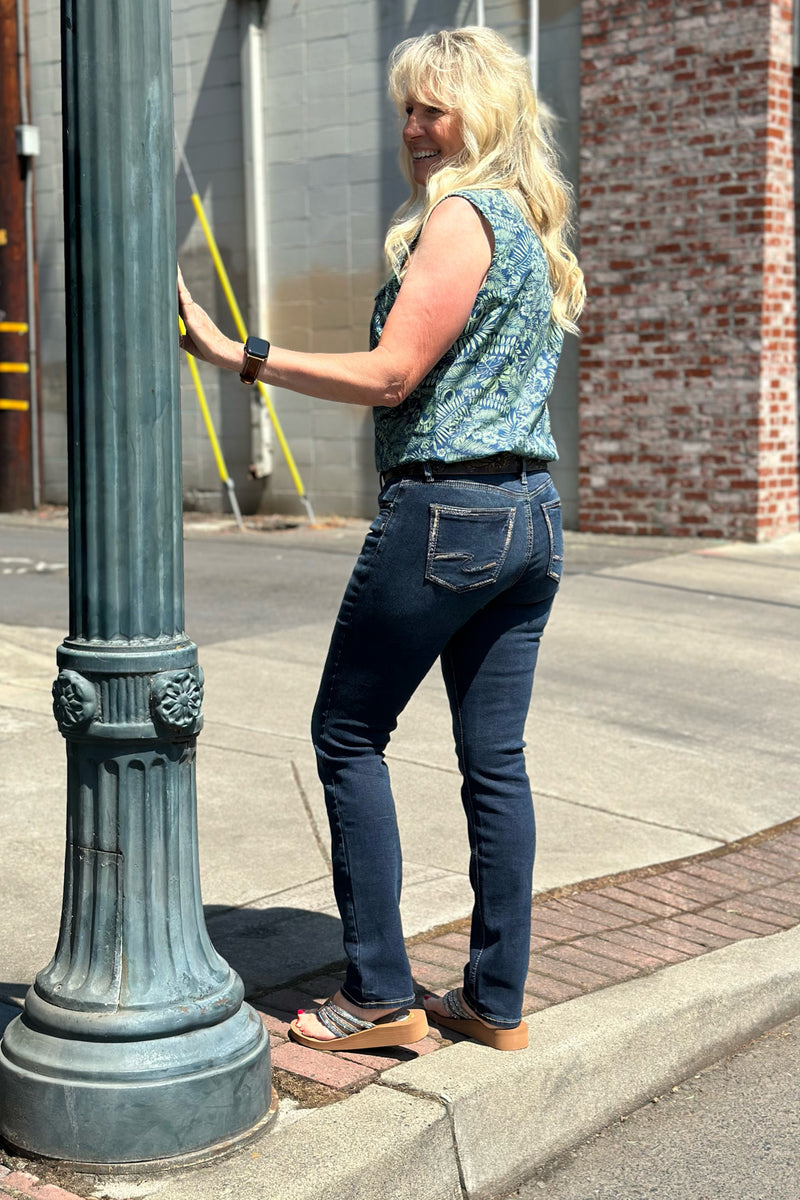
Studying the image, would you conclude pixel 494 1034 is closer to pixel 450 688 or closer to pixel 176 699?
pixel 450 688

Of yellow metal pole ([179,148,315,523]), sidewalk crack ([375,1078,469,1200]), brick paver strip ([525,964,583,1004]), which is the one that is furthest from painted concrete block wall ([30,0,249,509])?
sidewalk crack ([375,1078,469,1200])

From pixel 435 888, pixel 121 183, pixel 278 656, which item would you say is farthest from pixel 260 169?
pixel 121 183

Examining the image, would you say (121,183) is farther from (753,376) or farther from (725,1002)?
(753,376)

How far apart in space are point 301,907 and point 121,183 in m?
2.06

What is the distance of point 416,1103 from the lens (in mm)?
2727

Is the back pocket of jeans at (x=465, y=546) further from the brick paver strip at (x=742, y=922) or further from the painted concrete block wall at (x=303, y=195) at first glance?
the painted concrete block wall at (x=303, y=195)

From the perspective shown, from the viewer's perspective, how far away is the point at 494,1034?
3.00 metres

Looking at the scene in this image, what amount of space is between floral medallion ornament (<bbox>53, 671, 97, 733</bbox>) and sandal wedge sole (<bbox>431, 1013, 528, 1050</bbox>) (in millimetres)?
1062

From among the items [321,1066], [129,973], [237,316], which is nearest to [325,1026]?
[321,1066]

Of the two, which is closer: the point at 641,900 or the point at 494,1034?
the point at 494,1034

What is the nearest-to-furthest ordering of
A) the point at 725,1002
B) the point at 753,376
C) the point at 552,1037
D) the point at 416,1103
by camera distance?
1. the point at 416,1103
2. the point at 552,1037
3. the point at 725,1002
4. the point at 753,376

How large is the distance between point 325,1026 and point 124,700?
2.92 ft

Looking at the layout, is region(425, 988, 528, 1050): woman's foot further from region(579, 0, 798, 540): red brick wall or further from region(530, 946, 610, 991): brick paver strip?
region(579, 0, 798, 540): red brick wall

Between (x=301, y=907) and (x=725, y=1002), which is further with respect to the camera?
(x=301, y=907)
